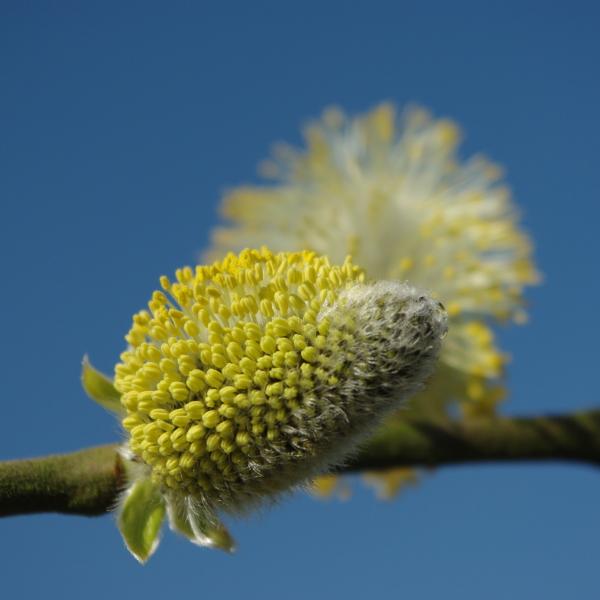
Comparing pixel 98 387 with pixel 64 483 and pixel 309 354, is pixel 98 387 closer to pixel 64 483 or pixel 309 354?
pixel 64 483

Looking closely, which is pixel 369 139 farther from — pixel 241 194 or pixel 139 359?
pixel 139 359

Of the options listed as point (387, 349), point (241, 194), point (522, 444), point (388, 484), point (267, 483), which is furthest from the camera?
point (388, 484)

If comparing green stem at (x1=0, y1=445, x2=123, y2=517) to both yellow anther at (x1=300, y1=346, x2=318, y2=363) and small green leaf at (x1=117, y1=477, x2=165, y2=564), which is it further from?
yellow anther at (x1=300, y1=346, x2=318, y2=363)

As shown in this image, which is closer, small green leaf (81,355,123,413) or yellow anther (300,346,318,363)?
yellow anther (300,346,318,363)

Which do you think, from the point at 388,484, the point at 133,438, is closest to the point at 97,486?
the point at 133,438

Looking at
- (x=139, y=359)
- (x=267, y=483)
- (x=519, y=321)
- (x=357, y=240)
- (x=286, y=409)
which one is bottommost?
(x=267, y=483)

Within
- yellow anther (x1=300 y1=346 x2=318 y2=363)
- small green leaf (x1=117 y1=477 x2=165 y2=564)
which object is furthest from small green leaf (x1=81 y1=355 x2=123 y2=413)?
yellow anther (x1=300 y1=346 x2=318 y2=363)

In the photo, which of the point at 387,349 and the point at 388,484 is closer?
the point at 387,349

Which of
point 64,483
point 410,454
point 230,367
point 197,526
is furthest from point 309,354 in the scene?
point 410,454
